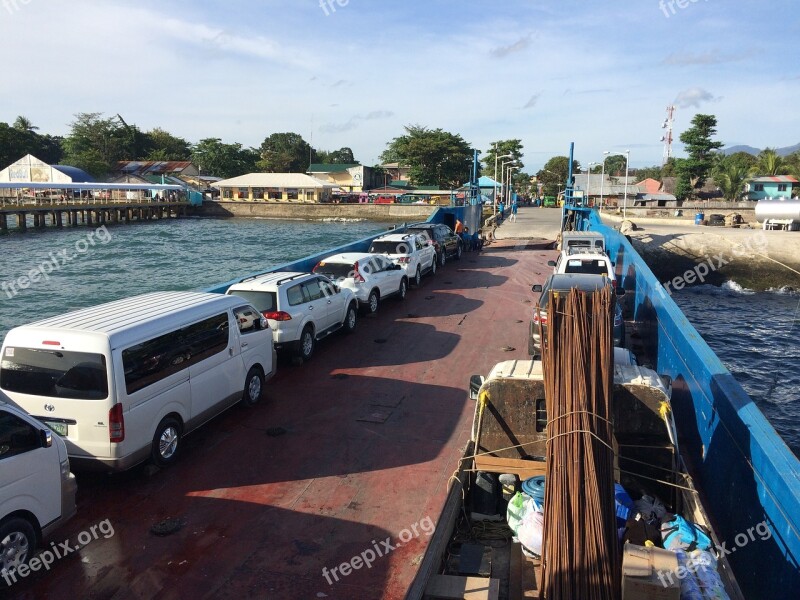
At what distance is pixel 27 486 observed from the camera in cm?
543

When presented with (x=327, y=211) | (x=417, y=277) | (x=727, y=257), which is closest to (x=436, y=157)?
(x=327, y=211)

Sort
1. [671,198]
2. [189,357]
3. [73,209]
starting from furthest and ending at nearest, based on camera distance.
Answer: [671,198] < [73,209] < [189,357]

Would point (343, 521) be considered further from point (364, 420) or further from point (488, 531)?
point (364, 420)

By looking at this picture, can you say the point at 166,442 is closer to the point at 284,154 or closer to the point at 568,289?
the point at 568,289

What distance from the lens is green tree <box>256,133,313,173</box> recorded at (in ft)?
393

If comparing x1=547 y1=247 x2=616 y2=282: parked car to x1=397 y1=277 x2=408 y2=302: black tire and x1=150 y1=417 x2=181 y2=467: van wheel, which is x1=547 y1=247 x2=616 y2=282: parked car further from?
x1=150 y1=417 x2=181 y2=467: van wheel

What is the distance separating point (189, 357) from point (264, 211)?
257 ft

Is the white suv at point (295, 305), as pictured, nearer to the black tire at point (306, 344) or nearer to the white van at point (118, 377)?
the black tire at point (306, 344)

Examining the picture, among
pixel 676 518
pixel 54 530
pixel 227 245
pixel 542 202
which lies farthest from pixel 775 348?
pixel 542 202

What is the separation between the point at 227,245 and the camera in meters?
51.8

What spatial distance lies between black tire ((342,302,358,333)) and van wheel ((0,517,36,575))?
8739 millimetres

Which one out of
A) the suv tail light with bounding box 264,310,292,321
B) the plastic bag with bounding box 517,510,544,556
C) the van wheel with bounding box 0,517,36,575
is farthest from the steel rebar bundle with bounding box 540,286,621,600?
the suv tail light with bounding box 264,310,292,321

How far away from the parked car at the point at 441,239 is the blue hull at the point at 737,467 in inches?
572

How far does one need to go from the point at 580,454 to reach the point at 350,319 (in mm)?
9727
